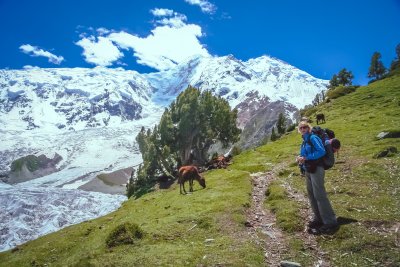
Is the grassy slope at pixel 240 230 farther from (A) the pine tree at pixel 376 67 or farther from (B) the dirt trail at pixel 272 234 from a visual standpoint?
(A) the pine tree at pixel 376 67

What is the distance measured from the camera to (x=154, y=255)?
14.4 meters

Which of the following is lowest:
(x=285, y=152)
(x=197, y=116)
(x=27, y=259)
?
(x=27, y=259)

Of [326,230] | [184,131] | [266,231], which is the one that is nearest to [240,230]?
[266,231]

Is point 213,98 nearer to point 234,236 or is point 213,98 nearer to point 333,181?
point 333,181

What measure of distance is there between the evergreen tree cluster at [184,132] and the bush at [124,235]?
45931 millimetres

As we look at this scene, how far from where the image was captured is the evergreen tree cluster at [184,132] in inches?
2601

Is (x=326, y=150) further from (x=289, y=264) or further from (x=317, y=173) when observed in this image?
(x=289, y=264)

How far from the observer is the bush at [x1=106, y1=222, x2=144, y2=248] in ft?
55.2

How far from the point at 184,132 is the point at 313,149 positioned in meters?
52.6

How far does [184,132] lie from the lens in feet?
218

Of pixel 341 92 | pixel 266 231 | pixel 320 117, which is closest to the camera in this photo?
pixel 266 231

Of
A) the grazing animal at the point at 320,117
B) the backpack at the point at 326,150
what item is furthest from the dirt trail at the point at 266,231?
the grazing animal at the point at 320,117

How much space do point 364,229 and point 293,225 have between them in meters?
2.98

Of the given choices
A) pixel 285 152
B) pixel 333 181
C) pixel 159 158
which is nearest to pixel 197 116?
pixel 159 158
